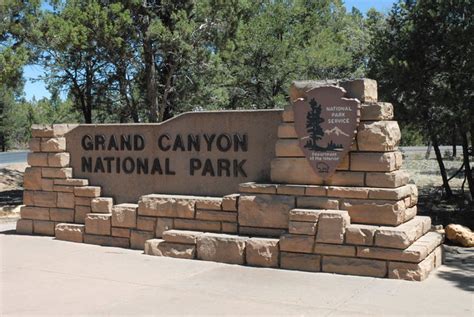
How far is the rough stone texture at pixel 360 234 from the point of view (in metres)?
6.95

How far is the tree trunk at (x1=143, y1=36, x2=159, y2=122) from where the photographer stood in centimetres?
1717

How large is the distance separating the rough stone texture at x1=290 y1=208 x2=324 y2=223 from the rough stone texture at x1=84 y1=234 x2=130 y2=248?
307 centimetres

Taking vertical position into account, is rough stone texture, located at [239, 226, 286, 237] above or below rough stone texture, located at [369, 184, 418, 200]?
below

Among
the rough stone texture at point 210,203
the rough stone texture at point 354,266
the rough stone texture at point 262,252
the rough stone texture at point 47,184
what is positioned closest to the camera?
the rough stone texture at point 354,266

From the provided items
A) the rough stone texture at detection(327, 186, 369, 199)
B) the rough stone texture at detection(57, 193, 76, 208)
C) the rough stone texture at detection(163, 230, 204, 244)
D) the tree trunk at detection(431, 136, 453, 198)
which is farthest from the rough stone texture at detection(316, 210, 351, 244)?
the tree trunk at detection(431, 136, 453, 198)

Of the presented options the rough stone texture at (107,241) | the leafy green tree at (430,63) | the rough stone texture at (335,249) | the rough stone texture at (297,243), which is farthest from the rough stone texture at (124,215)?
the leafy green tree at (430,63)

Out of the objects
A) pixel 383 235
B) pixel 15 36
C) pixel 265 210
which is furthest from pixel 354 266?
pixel 15 36

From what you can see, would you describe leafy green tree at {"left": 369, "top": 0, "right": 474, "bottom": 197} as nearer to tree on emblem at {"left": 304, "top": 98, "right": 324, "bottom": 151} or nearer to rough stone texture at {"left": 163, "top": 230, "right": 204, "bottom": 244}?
tree on emblem at {"left": 304, "top": 98, "right": 324, "bottom": 151}

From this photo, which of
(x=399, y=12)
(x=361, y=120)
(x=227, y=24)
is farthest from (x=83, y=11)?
(x=361, y=120)

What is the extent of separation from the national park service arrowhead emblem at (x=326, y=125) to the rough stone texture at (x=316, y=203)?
317 mm

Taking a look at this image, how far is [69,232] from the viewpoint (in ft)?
32.1

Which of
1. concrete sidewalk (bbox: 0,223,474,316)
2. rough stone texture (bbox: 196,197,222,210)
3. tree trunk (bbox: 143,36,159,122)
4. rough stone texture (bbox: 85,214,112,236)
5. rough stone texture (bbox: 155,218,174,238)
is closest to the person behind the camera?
concrete sidewalk (bbox: 0,223,474,316)

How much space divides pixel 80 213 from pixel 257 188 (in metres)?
3.62

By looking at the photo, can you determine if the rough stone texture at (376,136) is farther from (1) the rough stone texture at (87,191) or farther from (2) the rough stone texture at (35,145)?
(2) the rough stone texture at (35,145)
